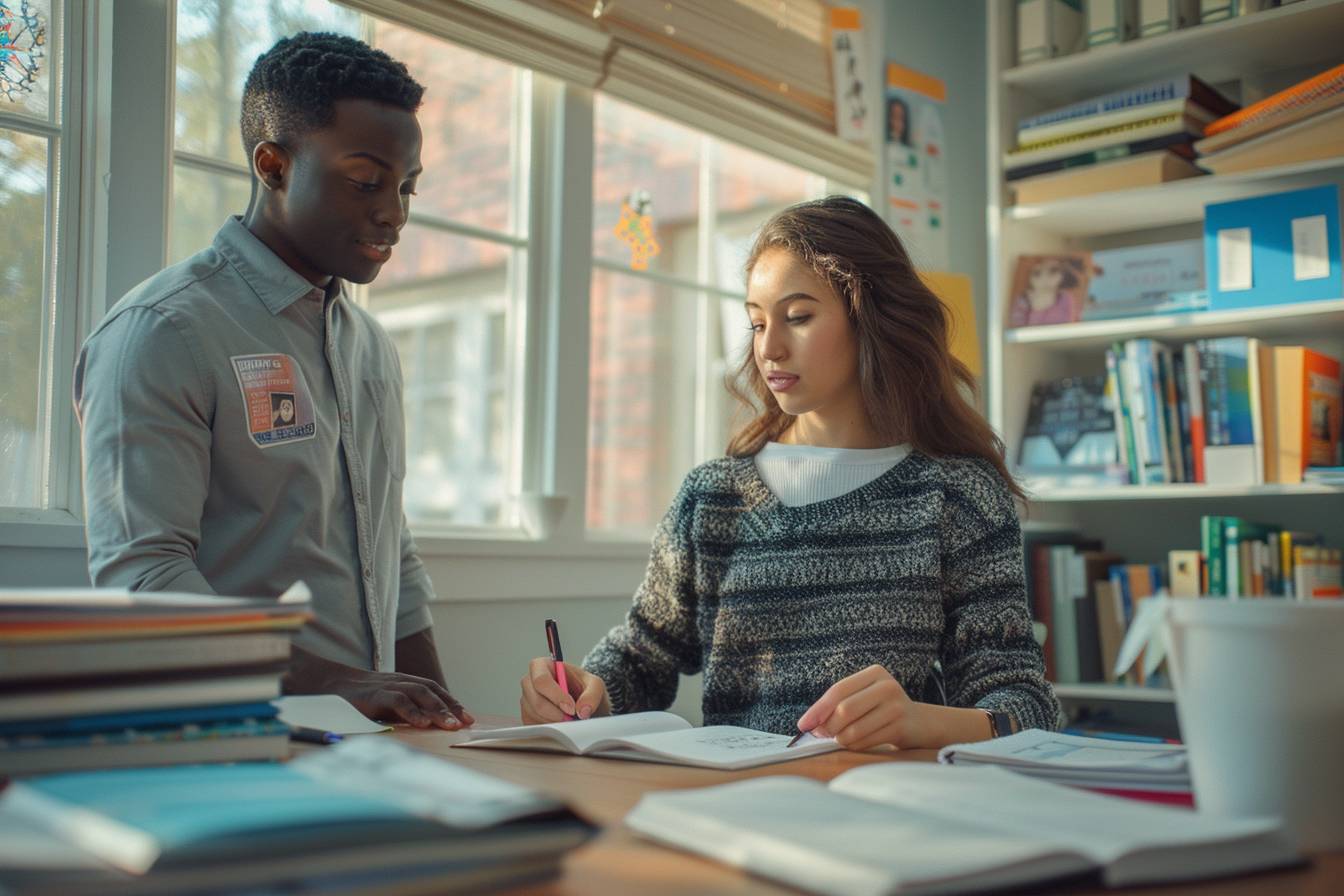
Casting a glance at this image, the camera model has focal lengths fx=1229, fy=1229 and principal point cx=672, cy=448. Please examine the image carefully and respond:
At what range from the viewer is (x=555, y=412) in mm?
2473

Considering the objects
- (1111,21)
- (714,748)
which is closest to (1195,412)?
Result: (1111,21)

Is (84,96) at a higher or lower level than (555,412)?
higher

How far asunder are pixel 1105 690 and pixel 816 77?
5.25 feet

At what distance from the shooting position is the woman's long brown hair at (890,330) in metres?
1.68

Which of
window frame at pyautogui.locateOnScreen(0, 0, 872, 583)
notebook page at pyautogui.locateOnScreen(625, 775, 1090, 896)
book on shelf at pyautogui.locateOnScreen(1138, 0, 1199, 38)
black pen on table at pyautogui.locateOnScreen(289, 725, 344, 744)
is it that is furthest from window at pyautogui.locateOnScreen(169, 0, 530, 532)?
notebook page at pyautogui.locateOnScreen(625, 775, 1090, 896)

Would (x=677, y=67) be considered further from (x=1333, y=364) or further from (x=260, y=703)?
(x=260, y=703)

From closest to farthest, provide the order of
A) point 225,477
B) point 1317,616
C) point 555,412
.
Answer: point 1317,616, point 225,477, point 555,412

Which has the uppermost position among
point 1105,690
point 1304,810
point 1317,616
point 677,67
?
point 677,67

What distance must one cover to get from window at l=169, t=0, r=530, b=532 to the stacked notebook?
155 cm

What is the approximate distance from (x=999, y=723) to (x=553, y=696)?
0.48 m

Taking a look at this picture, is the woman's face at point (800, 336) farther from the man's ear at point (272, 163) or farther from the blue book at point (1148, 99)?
the blue book at point (1148, 99)

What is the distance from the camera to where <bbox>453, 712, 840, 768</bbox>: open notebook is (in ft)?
3.37

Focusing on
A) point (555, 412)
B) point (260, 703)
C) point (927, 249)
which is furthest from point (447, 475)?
point (260, 703)

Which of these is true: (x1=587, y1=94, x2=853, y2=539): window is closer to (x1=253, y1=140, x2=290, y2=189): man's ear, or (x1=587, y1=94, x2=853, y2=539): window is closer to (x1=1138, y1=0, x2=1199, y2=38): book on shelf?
(x1=253, y1=140, x2=290, y2=189): man's ear
